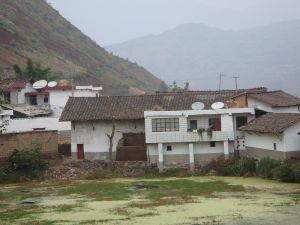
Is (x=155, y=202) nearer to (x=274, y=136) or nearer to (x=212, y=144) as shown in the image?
(x=274, y=136)

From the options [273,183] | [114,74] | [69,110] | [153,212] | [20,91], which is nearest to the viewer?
[153,212]

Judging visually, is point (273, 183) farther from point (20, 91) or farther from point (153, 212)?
point (20, 91)

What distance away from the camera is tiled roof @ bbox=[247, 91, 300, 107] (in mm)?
46938

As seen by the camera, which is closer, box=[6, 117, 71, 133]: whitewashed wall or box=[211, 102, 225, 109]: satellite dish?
box=[211, 102, 225, 109]: satellite dish

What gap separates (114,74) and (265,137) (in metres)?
72.3

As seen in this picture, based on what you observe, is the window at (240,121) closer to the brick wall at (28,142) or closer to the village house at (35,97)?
the brick wall at (28,142)

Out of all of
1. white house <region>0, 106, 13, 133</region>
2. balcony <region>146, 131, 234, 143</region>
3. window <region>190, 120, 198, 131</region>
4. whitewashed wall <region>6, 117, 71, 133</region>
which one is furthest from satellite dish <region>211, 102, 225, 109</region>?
white house <region>0, 106, 13, 133</region>

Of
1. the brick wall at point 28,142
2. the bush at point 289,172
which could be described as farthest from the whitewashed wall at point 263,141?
the brick wall at point 28,142

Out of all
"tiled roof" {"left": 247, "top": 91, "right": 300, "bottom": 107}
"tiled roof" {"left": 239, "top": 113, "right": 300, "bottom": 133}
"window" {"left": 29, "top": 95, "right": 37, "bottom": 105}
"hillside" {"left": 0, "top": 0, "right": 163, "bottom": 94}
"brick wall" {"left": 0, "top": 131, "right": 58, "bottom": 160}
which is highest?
"hillside" {"left": 0, "top": 0, "right": 163, "bottom": 94}

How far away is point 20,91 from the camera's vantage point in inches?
2384

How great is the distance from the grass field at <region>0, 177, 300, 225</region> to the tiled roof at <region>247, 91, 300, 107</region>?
31.7 feet

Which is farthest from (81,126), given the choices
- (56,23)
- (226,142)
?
(56,23)

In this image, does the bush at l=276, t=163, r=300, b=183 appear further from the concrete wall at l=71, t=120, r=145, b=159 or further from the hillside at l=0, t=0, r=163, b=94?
the hillside at l=0, t=0, r=163, b=94

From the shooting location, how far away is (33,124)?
5169 centimetres
